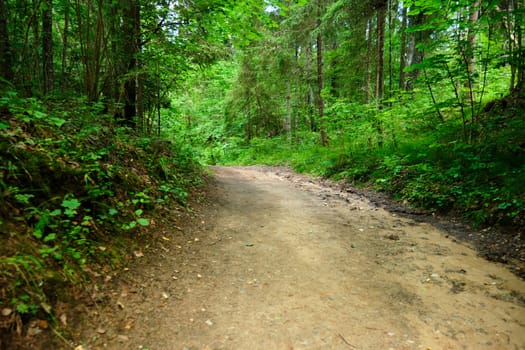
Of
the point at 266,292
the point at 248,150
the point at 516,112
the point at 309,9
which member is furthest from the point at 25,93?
the point at 248,150

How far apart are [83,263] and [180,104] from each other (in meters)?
14.6

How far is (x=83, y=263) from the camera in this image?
303cm

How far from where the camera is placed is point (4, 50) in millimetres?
5297

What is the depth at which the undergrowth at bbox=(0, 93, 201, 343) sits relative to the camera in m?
2.44

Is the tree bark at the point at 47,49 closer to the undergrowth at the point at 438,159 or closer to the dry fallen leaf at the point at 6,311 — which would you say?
the dry fallen leaf at the point at 6,311

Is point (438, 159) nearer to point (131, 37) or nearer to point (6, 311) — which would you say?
point (131, 37)

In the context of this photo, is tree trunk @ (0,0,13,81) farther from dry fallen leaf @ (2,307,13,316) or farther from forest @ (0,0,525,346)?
dry fallen leaf @ (2,307,13,316)

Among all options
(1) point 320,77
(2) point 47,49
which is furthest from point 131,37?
(1) point 320,77

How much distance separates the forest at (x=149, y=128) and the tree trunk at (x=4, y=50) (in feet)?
0.07

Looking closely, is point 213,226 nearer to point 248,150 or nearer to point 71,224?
point 71,224

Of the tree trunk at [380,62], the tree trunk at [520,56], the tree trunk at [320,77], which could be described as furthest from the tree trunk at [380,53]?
the tree trunk at [520,56]

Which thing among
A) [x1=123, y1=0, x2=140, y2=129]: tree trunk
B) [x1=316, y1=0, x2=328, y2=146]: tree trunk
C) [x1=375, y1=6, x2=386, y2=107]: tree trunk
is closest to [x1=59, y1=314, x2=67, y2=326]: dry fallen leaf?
[x1=123, y1=0, x2=140, y2=129]: tree trunk

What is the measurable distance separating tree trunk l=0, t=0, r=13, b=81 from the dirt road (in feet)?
14.6

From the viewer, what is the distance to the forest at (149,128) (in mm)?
3131
